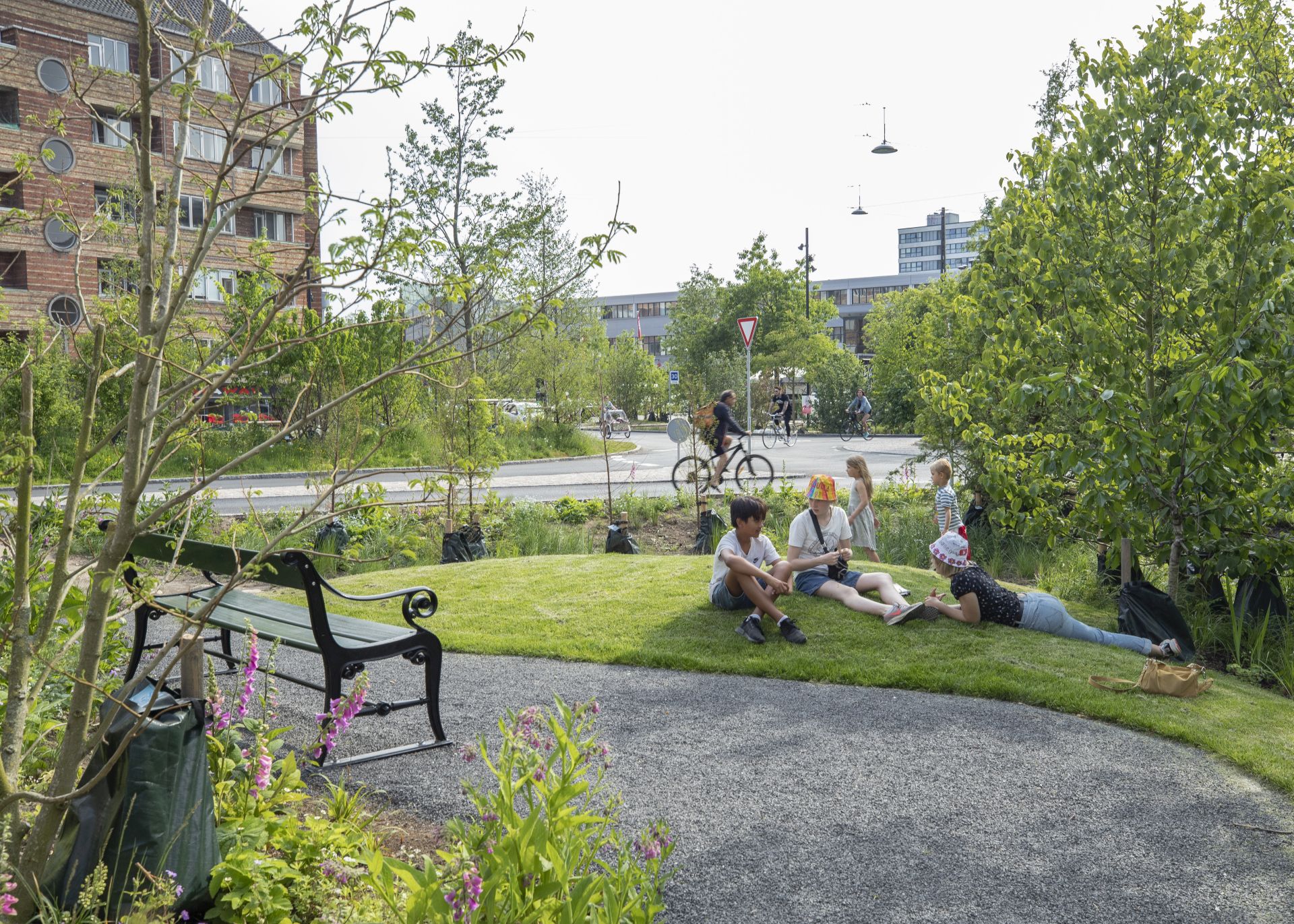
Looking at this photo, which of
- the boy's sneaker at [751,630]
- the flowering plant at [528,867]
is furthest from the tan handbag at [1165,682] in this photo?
the flowering plant at [528,867]

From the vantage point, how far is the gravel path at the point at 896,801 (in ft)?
11.8

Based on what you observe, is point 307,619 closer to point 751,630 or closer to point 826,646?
point 751,630

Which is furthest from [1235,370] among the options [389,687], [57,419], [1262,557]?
[57,419]

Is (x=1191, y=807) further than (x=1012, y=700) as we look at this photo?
No

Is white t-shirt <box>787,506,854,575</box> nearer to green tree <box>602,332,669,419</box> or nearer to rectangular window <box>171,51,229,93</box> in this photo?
rectangular window <box>171,51,229,93</box>

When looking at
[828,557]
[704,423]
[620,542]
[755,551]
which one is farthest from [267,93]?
[828,557]

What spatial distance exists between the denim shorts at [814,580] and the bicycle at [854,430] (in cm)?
2977

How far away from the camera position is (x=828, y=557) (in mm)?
7766

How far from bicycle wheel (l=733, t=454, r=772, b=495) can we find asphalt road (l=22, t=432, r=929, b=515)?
1.35 feet

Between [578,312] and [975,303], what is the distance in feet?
121

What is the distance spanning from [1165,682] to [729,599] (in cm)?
293

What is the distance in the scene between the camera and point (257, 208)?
44.1 m

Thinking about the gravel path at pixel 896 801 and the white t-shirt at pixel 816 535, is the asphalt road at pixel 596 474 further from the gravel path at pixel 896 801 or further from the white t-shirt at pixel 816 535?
the gravel path at pixel 896 801

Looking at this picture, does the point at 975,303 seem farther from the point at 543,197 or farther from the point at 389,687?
the point at 543,197
